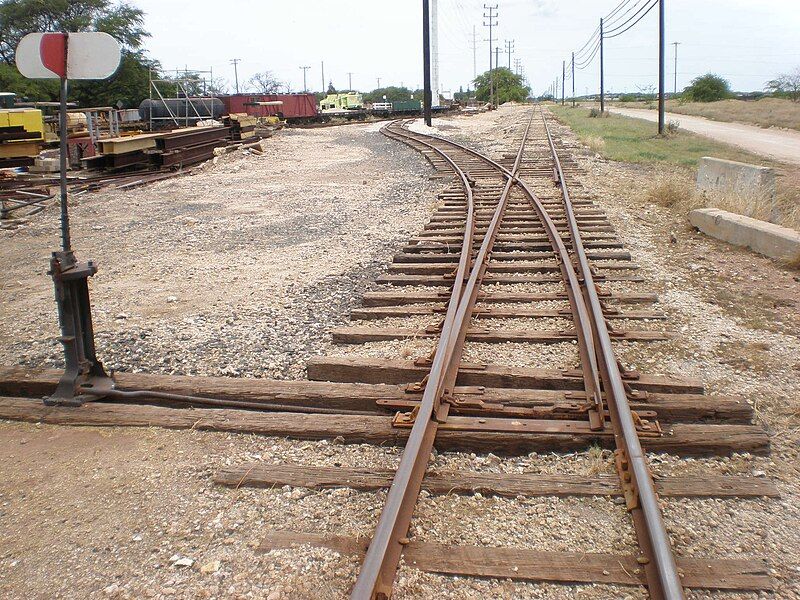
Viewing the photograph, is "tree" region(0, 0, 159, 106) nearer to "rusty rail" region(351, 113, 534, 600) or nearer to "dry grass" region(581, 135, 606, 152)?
"dry grass" region(581, 135, 606, 152)

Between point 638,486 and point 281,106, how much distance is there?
42.2m

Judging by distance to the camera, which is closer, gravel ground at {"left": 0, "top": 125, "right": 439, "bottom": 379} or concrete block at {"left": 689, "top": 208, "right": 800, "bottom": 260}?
gravel ground at {"left": 0, "top": 125, "right": 439, "bottom": 379}

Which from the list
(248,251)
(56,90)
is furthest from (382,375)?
(56,90)

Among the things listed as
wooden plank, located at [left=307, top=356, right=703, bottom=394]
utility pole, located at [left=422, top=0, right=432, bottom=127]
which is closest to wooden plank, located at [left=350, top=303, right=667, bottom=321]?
wooden plank, located at [left=307, top=356, right=703, bottom=394]

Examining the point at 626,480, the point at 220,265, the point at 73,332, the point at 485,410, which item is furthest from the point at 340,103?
the point at 626,480

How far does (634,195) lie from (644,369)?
8.21 meters

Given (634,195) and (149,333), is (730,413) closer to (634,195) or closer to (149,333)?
(149,333)

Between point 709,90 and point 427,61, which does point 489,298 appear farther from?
point 709,90

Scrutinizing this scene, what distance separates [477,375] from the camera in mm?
4500

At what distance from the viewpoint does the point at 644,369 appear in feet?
15.4

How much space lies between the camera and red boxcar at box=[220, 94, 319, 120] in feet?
127

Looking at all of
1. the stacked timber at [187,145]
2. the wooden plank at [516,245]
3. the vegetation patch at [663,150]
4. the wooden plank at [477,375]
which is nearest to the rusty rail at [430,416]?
the wooden plank at [477,375]

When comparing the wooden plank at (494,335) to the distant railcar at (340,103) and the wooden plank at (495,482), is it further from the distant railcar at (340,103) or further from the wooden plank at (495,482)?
the distant railcar at (340,103)

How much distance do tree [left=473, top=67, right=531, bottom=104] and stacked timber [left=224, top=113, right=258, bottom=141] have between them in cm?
8946
